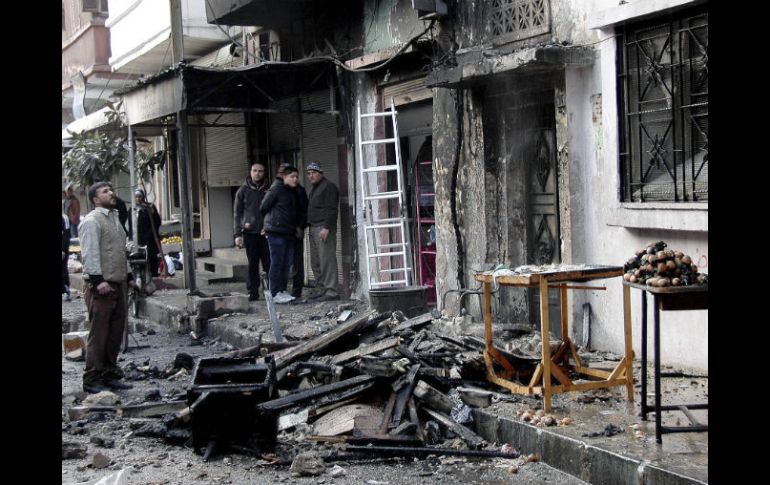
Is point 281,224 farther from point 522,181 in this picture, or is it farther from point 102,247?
point 102,247

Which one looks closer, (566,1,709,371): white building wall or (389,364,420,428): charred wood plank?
(389,364,420,428): charred wood plank

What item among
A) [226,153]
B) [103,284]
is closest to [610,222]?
[103,284]

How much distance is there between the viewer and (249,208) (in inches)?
557

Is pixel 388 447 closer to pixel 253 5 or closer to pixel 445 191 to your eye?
pixel 445 191

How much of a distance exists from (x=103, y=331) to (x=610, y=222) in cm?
517

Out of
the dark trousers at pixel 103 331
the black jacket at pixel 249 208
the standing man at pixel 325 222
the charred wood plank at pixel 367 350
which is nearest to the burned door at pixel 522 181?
the charred wood plank at pixel 367 350

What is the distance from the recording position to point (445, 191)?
37.7ft

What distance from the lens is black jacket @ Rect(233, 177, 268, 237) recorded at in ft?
46.4

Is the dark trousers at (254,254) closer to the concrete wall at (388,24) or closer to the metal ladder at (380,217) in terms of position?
the metal ladder at (380,217)

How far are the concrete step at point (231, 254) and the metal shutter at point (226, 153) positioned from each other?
1.46 meters

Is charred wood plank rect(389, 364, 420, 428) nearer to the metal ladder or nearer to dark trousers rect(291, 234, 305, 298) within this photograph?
the metal ladder

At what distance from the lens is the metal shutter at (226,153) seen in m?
19.1

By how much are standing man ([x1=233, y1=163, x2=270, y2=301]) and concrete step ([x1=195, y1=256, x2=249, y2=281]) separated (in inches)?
106

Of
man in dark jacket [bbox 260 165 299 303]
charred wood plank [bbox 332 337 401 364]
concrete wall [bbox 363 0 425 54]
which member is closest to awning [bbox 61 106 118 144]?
man in dark jacket [bbox 260 165 299 303]
